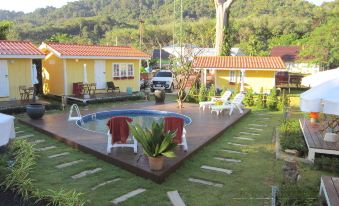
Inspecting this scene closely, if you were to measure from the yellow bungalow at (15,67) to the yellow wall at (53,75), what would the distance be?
1.74m

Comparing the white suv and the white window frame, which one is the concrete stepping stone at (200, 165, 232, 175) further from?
the white suv

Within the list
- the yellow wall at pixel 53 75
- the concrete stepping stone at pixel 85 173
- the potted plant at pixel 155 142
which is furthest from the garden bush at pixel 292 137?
the yellow wall at pixel 53 75

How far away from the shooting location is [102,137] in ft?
30.3

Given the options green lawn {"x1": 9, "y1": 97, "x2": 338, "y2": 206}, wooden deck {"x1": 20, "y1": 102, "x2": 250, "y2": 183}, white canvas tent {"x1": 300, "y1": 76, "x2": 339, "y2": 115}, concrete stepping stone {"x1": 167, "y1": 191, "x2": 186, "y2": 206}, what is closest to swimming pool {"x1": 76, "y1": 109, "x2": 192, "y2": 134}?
wooden deck {"x1": 20, "y1": 102, "x2": 250, "y2": 183}

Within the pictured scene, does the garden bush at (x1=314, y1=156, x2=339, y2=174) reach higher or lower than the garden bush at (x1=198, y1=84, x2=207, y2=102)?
lower

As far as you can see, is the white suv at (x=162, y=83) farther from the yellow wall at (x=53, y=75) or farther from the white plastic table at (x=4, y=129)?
the white plastic table at (x=4, y=129)

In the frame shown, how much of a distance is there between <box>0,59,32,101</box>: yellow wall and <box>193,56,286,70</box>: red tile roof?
32.2 ft

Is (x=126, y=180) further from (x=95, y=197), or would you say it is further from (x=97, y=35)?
(x=97, y=35)

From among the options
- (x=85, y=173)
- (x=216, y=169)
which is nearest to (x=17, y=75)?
Result: (x=85, y=173)

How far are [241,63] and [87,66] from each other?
999cm

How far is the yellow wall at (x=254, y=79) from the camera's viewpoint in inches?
810

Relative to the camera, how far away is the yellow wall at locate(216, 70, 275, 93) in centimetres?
2058

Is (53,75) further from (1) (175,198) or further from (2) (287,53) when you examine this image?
(2) (287,53)

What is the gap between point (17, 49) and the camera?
15930mm
